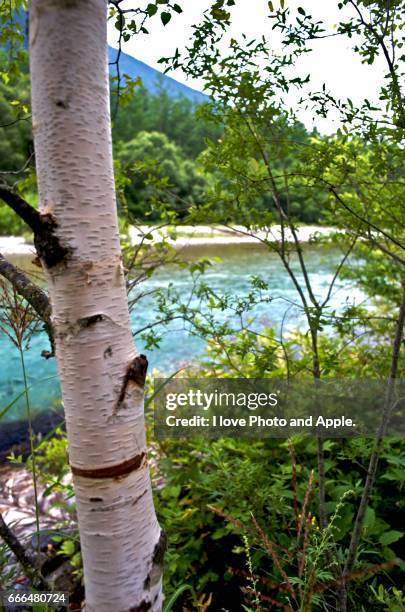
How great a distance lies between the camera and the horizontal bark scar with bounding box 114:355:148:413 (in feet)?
2.70

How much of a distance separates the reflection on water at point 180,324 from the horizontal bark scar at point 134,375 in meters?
0.85

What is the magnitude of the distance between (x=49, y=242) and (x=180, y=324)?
5093 millimetres

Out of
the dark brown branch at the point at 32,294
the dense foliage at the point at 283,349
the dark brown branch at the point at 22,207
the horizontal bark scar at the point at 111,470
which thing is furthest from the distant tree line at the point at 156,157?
the horizontal bark scar at the point at 111,470

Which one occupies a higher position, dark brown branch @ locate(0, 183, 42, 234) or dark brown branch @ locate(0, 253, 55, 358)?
dark brown branch @ locate(0, 183, 42, 234)

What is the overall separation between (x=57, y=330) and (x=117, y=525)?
0.38 m

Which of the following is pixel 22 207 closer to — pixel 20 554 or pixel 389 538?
pixel 20 554

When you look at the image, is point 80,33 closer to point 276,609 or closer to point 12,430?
point 276,609

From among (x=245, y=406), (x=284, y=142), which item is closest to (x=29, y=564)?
(x=245, y=406)

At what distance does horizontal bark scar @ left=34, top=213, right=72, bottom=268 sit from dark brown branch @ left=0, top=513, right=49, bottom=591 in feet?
3.10

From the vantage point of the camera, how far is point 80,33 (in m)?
0.76

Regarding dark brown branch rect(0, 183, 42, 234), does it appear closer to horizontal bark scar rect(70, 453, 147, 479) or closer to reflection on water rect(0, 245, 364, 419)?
horizontal bark scar rect(70, 453, 147, 479)

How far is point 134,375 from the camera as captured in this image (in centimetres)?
84

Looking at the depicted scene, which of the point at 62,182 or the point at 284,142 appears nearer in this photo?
the point at 62,182

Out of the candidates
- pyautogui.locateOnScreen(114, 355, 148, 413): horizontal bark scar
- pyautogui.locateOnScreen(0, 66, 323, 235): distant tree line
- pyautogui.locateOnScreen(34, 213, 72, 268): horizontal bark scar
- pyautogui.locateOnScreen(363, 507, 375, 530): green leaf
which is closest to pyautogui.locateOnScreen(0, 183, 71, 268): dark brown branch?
pyautogui.locateOnScreen(34, 213, 72, 268): horizontal bark scar
